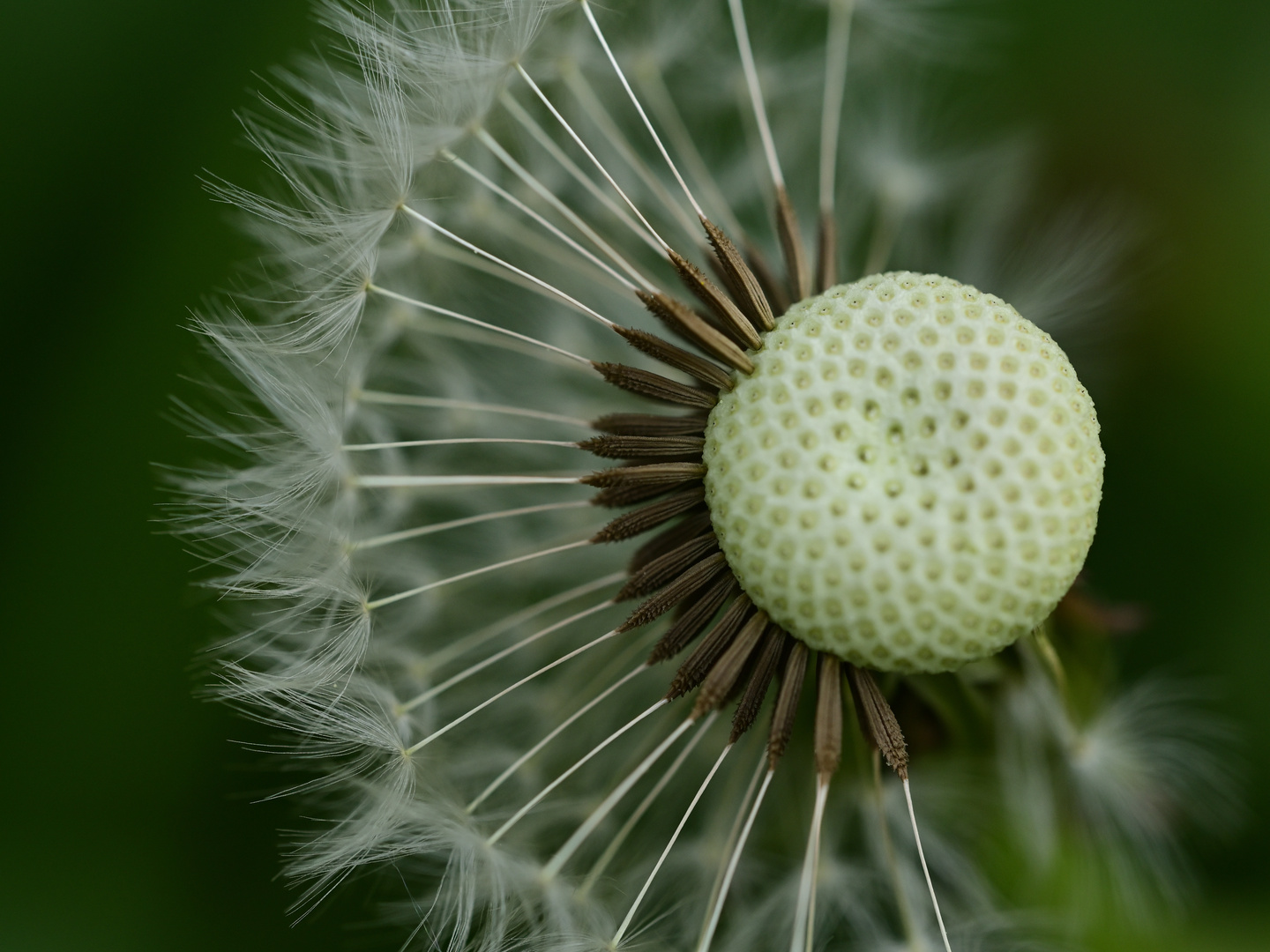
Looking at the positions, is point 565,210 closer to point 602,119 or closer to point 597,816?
point 602,119

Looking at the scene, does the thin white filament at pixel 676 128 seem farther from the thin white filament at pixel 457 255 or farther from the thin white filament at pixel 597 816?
the thin white filament at pixel 597 816

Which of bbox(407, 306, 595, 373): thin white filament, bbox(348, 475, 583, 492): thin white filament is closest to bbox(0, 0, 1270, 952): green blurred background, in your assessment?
bbox(407, 306, 595, 373): thin white filament

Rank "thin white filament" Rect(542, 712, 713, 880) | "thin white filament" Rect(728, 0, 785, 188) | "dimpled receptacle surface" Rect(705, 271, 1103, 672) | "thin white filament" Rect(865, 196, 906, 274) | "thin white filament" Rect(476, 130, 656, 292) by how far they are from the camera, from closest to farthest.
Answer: "dimpled receptacle surface" Rect(705, 271, 1103, 672) → "thin white filament" Rect(542, 712, 713, 880) → "thin white filament" Rect(476, 130, 656, 292) → "thin white filament" Rect(728, 0, 785, 188) → "thin white filament" Rect(865, 196, 906, 274)

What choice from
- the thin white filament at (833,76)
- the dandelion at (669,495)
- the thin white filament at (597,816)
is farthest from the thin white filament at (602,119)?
the thin white filament at (597,816)

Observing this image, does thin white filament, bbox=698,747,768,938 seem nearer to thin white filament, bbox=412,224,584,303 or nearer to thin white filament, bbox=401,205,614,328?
thin white filament, bbox=401,205,614,328

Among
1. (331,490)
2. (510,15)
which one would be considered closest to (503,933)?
(331,490)

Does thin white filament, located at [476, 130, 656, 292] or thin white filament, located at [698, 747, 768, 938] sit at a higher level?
thin white filament, located at [476, 130, 656, 292]

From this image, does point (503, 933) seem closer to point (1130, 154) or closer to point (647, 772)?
point (647, 772)
